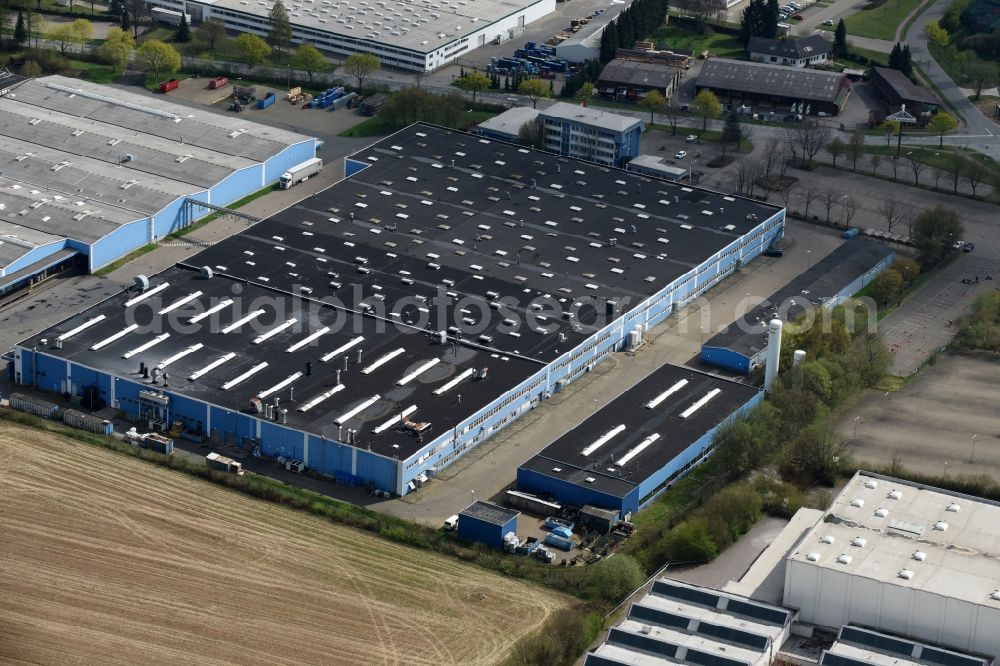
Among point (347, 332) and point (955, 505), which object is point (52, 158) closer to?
point (347, 332)

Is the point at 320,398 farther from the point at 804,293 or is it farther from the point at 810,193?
the point at 810,193

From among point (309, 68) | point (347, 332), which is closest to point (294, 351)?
point (347, 332)

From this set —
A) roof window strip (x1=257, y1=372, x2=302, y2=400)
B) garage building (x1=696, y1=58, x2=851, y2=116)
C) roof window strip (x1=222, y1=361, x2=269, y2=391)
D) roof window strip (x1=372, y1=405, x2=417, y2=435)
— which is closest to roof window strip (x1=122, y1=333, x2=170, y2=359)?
roof window strip (x1=222, y1=361, x2=269, y2=391)

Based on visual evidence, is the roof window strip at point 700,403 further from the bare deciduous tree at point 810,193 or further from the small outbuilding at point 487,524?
the bare deciduous tree at point 810,193

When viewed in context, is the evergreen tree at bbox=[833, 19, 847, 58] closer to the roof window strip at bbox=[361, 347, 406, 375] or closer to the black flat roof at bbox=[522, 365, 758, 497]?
the black flat roof at bbox=[522, 365, 758, 497]

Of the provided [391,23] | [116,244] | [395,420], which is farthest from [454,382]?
[391,23]
